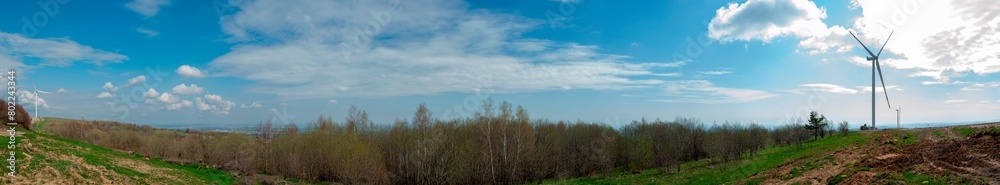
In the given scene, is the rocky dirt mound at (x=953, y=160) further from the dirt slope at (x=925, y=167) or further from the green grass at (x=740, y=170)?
the green grass at (x=740, y=170)

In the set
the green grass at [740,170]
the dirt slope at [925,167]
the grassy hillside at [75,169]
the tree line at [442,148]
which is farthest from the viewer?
Result: the tree line at [442,148]

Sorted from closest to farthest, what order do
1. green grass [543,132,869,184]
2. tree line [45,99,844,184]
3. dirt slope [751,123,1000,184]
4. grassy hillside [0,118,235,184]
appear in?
dirt slope [751,123,1000,184], grassy hillside [0,118,235,184], green grass [543,132,869,184], tree line [45,99,844,184]

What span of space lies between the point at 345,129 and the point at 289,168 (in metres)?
9.14

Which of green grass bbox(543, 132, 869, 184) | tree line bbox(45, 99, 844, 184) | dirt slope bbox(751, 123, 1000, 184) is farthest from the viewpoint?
tree line bbox(45, 99, 844, 184)

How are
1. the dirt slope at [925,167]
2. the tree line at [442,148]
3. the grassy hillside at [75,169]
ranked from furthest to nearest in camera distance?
the tree line at [442,148], the grassy hillside at [75,169], the dirt slope at [925,167]

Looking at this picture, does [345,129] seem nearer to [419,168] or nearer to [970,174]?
[419,168]

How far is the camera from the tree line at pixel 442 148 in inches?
2132

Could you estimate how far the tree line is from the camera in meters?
54.2

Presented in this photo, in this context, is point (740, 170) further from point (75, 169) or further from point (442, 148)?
point (75, 169)

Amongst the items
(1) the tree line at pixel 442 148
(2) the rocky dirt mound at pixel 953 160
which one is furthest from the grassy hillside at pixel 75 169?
(2) the rocky dirt mound at pixel 953 160

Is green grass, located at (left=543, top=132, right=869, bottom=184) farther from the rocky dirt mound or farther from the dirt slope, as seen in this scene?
the rocky dirt mound

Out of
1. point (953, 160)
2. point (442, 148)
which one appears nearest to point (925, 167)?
point (953, 160)

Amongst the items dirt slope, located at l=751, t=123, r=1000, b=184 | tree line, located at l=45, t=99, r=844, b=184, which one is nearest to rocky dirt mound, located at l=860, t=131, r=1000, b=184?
dirt slope, located at l=751, t=123, r=1000, b=184

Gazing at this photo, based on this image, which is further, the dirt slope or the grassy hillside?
the grassy hillside
